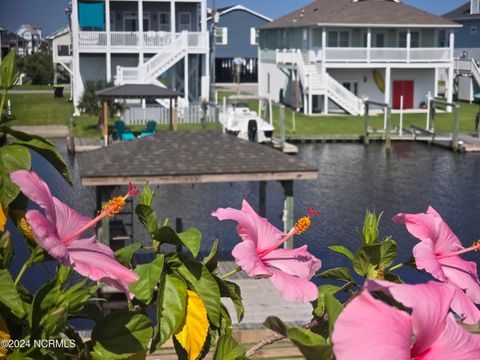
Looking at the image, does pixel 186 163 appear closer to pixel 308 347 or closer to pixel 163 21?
pixel 308 347

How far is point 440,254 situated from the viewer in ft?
7.66

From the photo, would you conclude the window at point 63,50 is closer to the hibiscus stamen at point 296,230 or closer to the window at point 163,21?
the window at point 163,21

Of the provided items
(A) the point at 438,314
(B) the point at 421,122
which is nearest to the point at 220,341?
(A) the point at 438,314

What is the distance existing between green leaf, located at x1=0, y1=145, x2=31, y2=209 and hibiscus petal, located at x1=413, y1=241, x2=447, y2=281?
954 millimetres

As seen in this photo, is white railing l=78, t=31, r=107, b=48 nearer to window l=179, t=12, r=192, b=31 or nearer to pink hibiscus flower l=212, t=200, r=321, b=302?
window l=179, t=12, r=192, b=31

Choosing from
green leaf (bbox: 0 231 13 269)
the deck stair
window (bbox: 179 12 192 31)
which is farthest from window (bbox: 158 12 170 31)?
green leaf (bbox: 0 231 13 269)

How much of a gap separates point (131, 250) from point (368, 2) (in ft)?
181

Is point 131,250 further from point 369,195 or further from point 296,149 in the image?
point 296,149

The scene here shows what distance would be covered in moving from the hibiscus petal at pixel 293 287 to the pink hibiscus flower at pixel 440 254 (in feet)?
0.85

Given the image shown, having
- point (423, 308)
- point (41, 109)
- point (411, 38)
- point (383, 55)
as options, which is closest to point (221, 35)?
point (411, 38)

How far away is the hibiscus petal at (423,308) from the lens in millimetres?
1618

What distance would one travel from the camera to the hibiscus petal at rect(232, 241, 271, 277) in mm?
2158

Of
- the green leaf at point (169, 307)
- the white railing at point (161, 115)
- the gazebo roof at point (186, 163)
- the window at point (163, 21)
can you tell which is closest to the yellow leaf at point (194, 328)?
the green leaf at point (169, 307)

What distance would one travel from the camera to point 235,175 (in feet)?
49.9
